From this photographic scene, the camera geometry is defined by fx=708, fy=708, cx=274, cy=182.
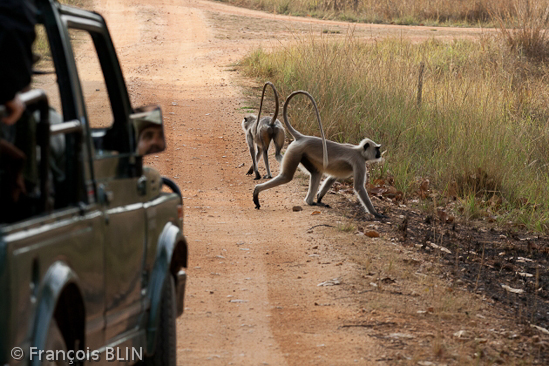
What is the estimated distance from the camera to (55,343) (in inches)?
84.5

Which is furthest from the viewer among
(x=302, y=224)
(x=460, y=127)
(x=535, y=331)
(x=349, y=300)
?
(x=460, y=127)

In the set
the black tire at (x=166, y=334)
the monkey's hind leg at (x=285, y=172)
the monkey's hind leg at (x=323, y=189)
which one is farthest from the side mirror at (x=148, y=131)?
the monkey's hind leg at (x=323, y=189)

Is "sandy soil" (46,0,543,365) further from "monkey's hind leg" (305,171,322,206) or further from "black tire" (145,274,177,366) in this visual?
"black tire" (145,274,177,366)

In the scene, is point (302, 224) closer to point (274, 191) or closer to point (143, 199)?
point (274, 191)

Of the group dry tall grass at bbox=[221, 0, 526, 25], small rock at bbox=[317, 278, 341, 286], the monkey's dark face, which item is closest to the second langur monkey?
the monkey's dark face

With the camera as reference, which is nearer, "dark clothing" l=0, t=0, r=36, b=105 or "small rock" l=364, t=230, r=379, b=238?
"dark clothing" l=0, t=0, r=36, b=105

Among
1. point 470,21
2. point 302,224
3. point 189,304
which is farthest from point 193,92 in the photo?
point 470,21

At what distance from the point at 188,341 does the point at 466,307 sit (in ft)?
6.69

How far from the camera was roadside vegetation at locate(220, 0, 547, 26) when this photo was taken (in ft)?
93.0

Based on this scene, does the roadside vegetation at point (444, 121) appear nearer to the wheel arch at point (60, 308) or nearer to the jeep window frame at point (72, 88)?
the jeep window frame at point (72, 88)

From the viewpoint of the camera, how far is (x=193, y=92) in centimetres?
1506

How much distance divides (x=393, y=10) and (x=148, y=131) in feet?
91.2

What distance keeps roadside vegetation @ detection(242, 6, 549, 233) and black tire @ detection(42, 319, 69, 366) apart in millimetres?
6451

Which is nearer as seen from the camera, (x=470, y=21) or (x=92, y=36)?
(x=92, y=36)
